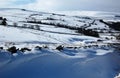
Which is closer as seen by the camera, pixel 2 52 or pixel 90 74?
pixel 2 52


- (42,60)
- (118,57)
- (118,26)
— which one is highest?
(42,60)

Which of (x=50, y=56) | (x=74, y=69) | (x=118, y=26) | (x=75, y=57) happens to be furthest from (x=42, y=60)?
(x=118, y=26)

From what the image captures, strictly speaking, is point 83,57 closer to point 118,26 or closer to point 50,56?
point 50,56

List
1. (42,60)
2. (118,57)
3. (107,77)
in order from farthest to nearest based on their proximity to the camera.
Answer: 1. (118,57)
2. (107,77)
3. (42,60)

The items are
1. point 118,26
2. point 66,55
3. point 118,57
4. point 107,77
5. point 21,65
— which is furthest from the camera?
point 118,26

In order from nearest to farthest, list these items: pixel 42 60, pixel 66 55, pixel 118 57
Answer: pixel 42 60 → pixel 66 55 → pixel 118 57

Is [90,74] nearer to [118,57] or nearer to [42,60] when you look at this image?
[42,60]

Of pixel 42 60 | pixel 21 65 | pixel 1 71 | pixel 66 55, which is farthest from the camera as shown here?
pixel 66 55

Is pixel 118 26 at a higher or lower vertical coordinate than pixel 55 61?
lower

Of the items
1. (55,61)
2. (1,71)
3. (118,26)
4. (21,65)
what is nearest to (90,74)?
(55,61)
